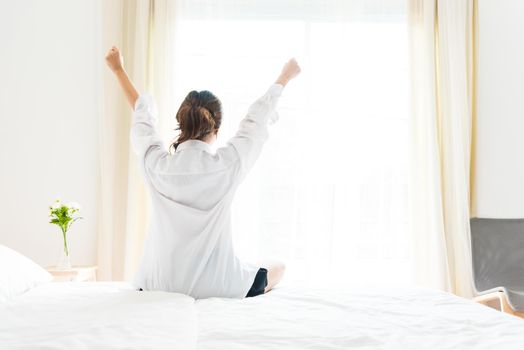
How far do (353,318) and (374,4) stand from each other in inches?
110

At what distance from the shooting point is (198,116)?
186 centimetres

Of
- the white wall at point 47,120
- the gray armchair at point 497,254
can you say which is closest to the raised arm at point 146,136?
the white wall at point 47,120

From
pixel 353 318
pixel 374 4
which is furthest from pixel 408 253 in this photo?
pixel 353 318

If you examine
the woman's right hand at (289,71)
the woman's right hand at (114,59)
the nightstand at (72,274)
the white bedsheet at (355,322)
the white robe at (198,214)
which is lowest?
the nightstand at (72,274)

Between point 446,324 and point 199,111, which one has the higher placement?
point 199,111

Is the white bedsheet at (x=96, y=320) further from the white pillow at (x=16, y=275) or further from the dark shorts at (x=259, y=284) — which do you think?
the dark shorts at (x=259, y=284)

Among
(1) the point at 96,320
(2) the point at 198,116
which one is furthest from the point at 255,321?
(2) the point at 198,116

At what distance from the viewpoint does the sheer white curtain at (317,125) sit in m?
3.58

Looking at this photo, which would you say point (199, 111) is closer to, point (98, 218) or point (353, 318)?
point (353, 318)

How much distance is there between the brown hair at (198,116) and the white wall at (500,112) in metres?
2.50

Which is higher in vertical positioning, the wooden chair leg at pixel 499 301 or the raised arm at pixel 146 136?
the raised arm at pixel 146 136

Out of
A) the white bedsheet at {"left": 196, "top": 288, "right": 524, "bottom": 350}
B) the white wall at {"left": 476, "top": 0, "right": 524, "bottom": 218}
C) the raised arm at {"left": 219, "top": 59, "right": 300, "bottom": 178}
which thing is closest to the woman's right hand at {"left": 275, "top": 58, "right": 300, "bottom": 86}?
the raised arm at {"left": 219, "top": 59, "right": 300, "bottom": 178}

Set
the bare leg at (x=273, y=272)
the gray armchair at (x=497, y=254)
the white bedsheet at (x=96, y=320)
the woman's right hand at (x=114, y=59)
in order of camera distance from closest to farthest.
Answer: the white bedsheet at (x=96, y=320) → the bare leg at (x=273, y=272) → the woman's right hand at (x=114, y=59) → the gray armchair at (x=497, y=254)

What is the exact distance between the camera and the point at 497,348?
110 centimetres
